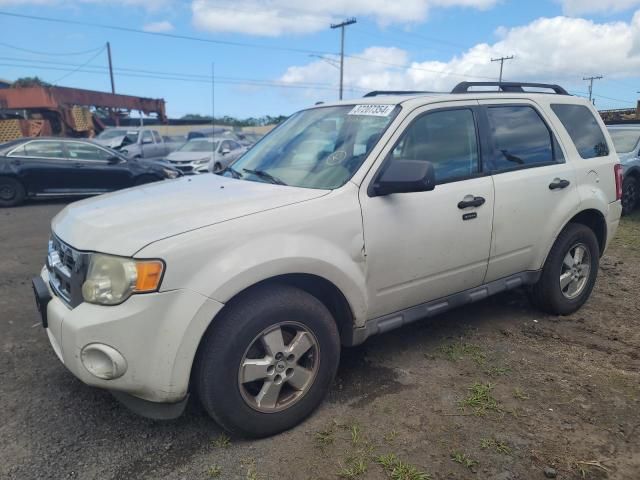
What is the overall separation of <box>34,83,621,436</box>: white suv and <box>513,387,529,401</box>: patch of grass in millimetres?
681

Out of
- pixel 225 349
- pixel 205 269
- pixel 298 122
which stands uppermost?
pixel 298 122

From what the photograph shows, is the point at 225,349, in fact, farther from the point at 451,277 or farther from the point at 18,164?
the point at 18,164

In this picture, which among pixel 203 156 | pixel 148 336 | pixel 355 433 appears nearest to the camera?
pixel 148 336

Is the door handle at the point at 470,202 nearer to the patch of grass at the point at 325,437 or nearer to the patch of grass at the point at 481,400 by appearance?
the patch of grass at the point at 481,400

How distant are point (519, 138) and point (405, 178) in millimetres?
1512

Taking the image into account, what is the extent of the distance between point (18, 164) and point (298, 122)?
882 centimetres

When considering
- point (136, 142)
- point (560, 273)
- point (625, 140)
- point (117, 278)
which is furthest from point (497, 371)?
point (136, 142)

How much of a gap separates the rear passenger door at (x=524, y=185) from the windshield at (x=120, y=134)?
16.6 meters

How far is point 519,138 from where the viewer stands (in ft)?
12.6

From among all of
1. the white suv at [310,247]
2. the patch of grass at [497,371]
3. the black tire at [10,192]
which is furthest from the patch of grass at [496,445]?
the black tire at [10,192]

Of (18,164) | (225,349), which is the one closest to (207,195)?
(225,349)

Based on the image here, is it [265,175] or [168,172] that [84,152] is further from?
[265,175]

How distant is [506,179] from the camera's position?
360 cm

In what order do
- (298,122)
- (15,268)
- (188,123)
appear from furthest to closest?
(188,123) → (15,268) → (298,122)
